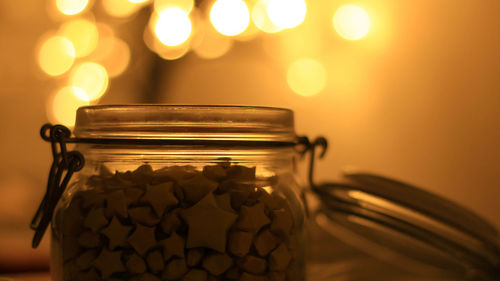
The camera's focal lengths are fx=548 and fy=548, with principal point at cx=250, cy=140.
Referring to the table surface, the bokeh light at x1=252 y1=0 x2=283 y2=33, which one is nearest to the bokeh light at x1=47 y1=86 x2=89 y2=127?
the bokeh light at x1=252 y1=0 x2=283 y2=33

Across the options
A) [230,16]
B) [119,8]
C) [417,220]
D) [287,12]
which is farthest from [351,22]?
[417,220]

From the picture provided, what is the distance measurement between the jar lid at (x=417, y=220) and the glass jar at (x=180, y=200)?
10 cm

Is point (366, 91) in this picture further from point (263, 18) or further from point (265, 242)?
point (265, 242)

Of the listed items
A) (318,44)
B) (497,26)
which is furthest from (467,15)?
(318,44)

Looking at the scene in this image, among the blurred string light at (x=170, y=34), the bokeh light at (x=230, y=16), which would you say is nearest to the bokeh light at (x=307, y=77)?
the blurred string light at (x=170, y=34)

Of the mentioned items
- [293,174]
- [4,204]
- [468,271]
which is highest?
[293,174]

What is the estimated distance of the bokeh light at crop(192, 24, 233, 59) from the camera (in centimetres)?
120

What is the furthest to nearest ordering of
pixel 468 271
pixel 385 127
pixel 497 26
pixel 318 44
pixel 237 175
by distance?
pixel 318 44 < pixel 385 127 < pixel 497 26 < pixel 468 271 < pixel 237 175

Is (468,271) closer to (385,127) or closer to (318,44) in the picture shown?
(385,127)

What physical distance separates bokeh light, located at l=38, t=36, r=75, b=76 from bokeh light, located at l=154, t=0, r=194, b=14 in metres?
0.22

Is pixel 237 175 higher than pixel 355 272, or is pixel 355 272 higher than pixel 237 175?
pixel 237 175

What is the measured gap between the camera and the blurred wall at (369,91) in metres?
0.92

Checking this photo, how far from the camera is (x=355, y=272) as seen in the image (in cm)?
57

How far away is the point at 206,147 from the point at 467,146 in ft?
2.30
